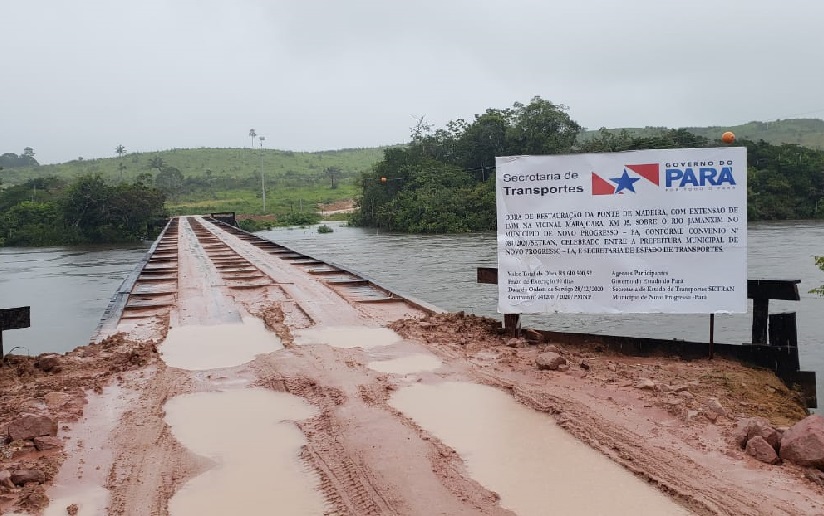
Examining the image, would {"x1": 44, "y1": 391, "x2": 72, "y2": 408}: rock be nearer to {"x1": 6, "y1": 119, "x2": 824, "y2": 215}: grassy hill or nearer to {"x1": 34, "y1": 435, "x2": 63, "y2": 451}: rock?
{"x1": 34, "y1": 435, "x2": 63, "y2": 451}: rock

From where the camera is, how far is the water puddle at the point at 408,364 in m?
5.43

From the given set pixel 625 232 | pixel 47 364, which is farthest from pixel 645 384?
pixel 47 364

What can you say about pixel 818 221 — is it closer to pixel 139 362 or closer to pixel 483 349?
pixel 483 349

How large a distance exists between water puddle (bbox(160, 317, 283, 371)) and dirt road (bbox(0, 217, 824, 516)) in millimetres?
33

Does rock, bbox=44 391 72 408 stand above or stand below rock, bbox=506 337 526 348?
above

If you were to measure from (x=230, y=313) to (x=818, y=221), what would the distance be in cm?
2977

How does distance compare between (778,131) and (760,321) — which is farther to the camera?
(778,131)

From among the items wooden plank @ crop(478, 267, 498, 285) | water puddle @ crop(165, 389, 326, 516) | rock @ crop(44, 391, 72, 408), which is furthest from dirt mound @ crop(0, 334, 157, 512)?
wooden plank @ crop(478, 267, 498, 285)

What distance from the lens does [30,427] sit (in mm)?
3877

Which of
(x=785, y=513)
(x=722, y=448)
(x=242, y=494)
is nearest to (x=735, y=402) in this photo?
(x=722, y=448)

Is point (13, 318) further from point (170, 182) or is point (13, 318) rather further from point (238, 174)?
point (238, 174)

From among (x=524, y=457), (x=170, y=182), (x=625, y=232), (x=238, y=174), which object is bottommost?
(x=524, y=457)

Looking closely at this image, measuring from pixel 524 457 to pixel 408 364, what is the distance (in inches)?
80.3

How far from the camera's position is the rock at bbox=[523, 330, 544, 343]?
6.32m
